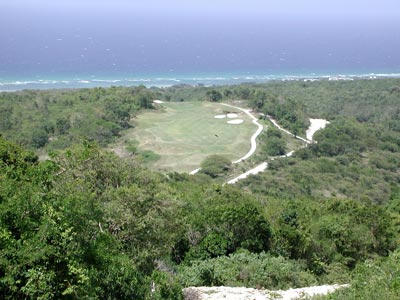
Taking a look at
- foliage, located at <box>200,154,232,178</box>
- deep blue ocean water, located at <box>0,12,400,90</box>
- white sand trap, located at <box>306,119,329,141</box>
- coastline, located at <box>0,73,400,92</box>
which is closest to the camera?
foliage, located at <box>200,154,232,178</box>

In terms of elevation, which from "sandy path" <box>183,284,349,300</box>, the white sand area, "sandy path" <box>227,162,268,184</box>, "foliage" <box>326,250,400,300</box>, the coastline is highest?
"foliage" <box>326,250,400,300</box>

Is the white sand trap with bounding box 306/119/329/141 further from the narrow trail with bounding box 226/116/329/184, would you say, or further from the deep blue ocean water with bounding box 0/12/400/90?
the deep blue ocean water with bounding box 0/12/400/90

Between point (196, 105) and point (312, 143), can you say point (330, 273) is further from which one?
point (196, 105)

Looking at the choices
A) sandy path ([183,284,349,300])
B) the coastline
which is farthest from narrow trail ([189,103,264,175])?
the coastline

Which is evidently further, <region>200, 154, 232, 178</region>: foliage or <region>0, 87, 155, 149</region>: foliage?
<region>0, 87, 155, 149</region>: foliage

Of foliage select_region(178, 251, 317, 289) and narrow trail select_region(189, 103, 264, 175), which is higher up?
foliage select_region(178, 251, 317, 289)

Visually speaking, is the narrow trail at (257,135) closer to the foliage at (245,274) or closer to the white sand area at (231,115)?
the white sand area at (231,115)
